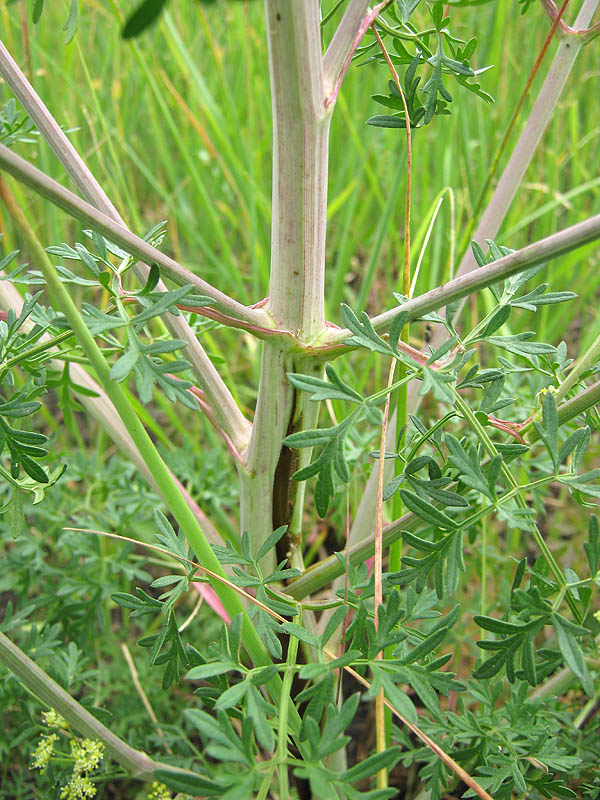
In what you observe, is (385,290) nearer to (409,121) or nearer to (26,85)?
(409,121)

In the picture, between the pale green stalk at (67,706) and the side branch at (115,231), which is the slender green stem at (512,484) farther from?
the pale green stalk at (67,706)

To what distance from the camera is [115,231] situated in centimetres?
46

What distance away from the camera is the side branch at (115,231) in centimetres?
40

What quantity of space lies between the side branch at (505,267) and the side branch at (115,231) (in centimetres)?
9

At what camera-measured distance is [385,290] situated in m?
1.67

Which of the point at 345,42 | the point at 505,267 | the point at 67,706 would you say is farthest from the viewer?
the point at 67,706

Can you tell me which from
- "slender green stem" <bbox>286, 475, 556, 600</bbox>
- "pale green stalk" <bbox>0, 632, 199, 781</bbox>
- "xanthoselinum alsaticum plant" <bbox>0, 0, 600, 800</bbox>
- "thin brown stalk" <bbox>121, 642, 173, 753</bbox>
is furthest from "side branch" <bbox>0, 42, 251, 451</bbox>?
"thin brown stalk" <bbox>121, 642, 173, 753</bbox>

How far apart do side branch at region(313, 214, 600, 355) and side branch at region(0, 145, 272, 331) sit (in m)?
0.09

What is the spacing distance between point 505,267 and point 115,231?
26cm

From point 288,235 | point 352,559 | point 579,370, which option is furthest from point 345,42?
point 352,559

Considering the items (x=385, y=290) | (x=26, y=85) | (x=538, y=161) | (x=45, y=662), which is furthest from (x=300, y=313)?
(x=538, y=161)

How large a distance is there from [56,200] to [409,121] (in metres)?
0.34

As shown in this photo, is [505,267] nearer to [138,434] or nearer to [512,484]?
[512,484]

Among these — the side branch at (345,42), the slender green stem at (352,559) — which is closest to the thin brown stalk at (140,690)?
the slender green stem at (352,559)
